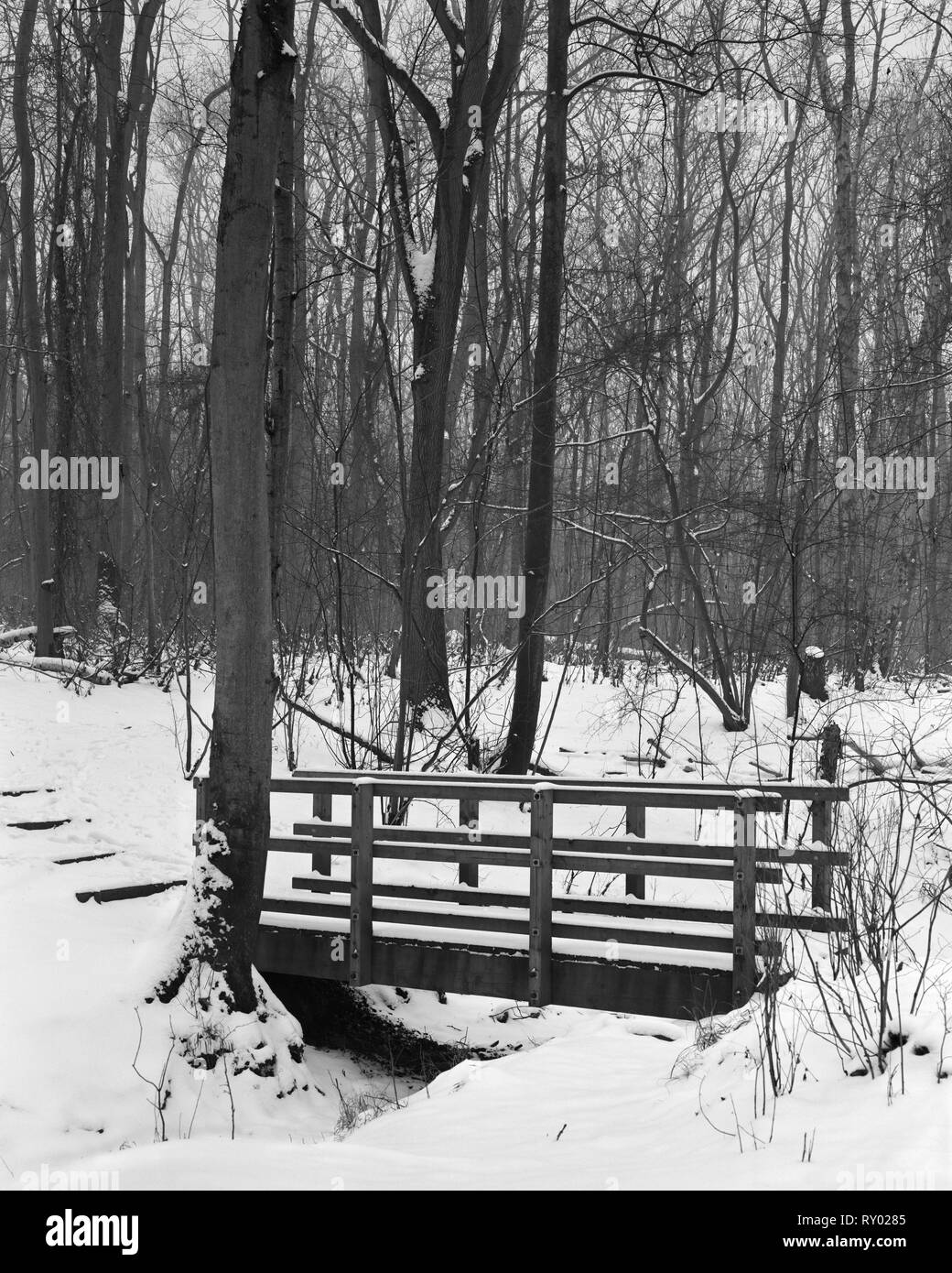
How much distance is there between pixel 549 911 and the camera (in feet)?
22.1

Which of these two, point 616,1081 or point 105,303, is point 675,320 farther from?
point 616,1081

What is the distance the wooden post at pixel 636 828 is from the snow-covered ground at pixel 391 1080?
881mm

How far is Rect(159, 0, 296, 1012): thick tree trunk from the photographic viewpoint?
20.1ft

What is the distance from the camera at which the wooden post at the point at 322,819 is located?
8.16 metres

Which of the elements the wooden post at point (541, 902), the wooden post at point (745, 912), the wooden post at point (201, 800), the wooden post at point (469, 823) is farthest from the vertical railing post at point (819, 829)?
the wooden post at point (201, 800)

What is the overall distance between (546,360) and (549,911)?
6.71 metres

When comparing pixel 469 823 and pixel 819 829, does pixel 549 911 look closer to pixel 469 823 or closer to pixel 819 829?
pixel 469 823

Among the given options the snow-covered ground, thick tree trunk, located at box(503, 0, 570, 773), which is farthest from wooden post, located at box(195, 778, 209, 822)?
thick tree trunk, located at box(503, 0, 570, 773)

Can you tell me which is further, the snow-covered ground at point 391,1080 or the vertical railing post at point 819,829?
the vertical railing post at point 819,829

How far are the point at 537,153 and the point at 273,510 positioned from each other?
7.53 m

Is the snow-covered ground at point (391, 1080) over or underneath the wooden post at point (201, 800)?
underneath

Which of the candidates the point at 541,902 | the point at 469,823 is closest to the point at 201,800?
the point at 469,823

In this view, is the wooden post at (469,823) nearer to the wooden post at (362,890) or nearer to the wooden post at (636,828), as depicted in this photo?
the wooden post at (362,890)

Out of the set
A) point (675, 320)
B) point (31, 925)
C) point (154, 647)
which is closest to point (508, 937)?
point (31, 925)
